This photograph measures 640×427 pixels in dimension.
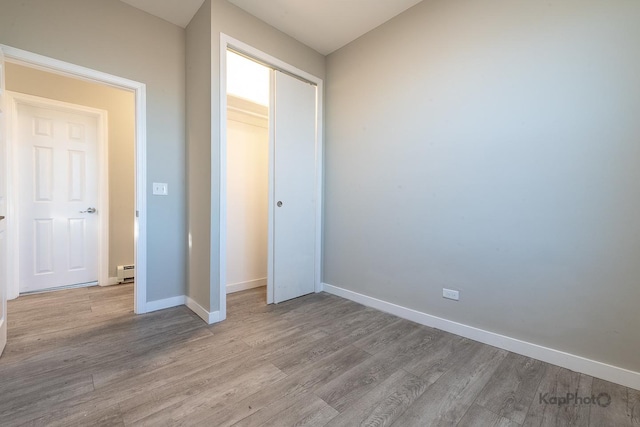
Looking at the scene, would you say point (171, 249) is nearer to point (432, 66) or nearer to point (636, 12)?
point (432, 66)

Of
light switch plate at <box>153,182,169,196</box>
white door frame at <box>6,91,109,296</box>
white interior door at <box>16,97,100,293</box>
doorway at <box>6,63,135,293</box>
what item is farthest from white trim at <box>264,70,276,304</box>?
white interior door at <box>16,97,100,293</box>

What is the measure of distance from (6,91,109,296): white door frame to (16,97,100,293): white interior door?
0.04m

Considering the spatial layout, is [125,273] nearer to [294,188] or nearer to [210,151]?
[210,151]

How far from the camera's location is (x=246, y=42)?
2441 millimetres

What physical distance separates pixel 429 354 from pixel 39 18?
3672mm

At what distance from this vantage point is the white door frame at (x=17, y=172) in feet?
9.12

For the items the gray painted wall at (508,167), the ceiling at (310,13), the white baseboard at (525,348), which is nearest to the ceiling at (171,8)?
the ceiling at (310,13)

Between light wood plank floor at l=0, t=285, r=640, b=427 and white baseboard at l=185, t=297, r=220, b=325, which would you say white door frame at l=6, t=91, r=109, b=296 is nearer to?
light wood plank floor at l=0, t=285, r=640, b=427

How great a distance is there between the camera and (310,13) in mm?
2449

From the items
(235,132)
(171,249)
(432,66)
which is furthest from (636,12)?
(171,249)

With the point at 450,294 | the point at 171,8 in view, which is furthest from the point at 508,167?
the point at 171,8

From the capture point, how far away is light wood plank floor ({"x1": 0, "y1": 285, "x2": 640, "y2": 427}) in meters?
1.33

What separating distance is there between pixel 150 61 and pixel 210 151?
3.54ft

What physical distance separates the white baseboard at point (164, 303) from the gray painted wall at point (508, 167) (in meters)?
1.83
